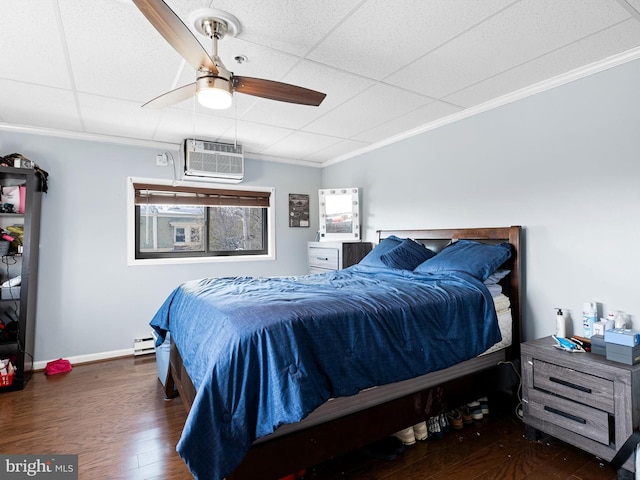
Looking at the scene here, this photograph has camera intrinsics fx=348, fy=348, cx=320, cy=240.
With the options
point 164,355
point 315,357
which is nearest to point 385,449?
point 315,357

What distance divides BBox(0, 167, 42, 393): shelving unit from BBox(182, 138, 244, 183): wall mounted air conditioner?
136 cm

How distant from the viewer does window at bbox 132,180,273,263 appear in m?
3.99

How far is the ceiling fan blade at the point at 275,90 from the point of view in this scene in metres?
1.85

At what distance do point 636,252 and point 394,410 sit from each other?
170cm

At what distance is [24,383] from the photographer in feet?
9.93

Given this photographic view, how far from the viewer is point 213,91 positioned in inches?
66.7

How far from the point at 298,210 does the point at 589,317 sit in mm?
3490

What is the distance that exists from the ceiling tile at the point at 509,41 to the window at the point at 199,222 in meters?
2.64

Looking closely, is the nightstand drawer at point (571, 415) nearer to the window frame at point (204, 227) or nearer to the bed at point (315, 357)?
the bed at point (315, 357)

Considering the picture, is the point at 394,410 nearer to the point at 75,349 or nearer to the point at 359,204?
the point at 359,204

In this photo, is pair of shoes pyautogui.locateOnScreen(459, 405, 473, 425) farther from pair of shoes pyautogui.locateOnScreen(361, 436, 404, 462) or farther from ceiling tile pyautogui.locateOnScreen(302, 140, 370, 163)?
ceiling tile pyautogui.locateOnScreen(302, 140, 370, 163)

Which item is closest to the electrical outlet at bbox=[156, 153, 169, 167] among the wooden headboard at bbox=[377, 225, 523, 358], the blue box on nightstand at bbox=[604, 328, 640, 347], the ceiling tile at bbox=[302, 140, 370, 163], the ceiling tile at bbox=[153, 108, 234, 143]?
the ceiling tile at bbox=[153, 108, 234, 143]

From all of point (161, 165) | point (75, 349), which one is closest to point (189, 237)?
point (161, 165)

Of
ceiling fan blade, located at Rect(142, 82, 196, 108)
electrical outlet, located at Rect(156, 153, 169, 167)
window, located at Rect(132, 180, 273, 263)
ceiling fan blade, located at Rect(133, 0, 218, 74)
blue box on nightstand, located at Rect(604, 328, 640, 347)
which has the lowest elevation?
blue box on nightstand, located at Rect(604, 328, 640, 347)
